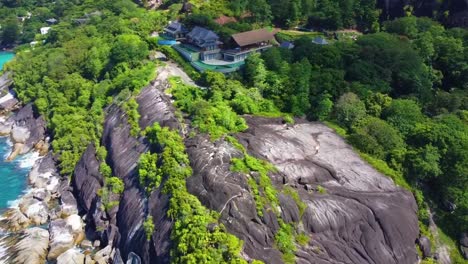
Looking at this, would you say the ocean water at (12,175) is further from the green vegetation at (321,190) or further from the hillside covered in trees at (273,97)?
the green vegetation at (321,190)

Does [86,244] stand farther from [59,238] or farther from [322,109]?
[322,109]

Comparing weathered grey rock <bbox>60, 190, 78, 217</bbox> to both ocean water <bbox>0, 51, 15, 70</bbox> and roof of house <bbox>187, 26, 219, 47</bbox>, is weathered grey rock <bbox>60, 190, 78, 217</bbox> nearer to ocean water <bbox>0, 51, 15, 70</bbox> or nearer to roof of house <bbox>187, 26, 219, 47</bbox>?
roof of house <bbox>187, 26, 219, 47</bbox>

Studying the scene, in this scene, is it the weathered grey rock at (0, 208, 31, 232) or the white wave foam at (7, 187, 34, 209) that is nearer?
the weathered grey rock at (0, 208, 31, 232)

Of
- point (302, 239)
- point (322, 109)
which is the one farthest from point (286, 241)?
point (322, 109)

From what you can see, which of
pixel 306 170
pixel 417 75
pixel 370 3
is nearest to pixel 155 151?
pixel 306 170

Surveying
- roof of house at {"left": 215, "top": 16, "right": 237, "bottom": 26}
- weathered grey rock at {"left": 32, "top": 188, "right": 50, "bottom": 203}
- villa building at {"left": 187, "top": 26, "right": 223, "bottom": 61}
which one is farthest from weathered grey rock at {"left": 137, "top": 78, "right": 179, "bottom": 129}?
roof of house at {"left": 215, "top": 16, "right": 237, "bottom": 26}

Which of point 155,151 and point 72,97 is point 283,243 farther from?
point 72,97

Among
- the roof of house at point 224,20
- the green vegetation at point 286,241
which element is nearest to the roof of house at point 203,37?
the roof of house at point 224,20
